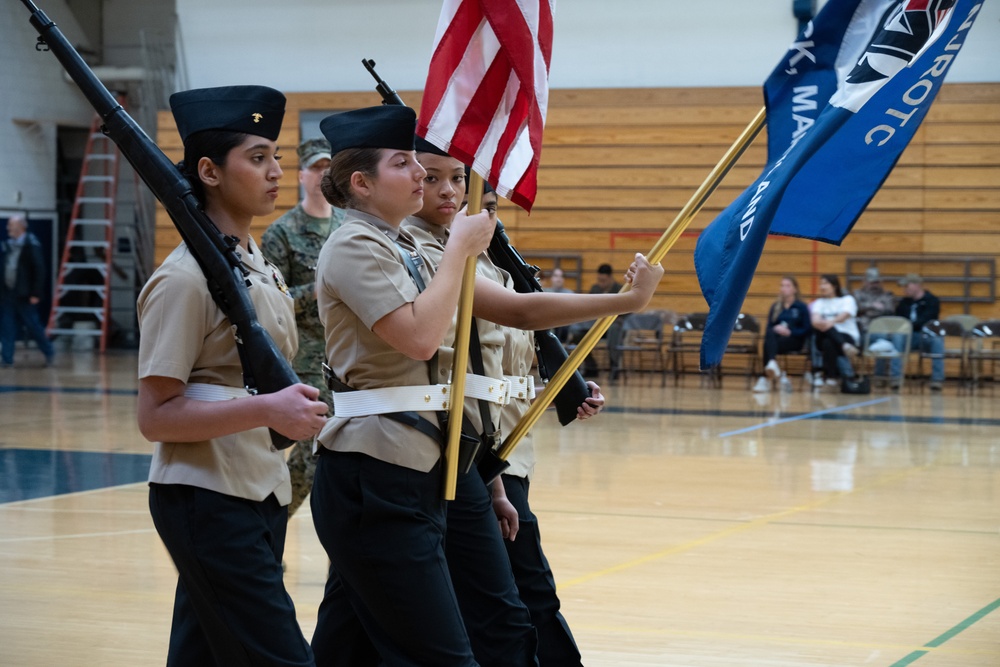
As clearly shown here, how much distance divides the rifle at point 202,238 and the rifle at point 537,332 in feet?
3.33

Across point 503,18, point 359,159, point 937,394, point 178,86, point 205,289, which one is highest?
point 178,86

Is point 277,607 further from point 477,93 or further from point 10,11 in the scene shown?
point 10,11

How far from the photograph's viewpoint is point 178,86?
18.8 m

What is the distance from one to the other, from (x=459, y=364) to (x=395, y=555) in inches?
16.3

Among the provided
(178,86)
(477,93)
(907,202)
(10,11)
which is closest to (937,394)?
(907,202)

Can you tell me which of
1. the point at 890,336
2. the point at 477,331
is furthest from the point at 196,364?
the point at 890,336

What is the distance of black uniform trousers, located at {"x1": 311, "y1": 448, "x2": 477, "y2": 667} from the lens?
2.50m

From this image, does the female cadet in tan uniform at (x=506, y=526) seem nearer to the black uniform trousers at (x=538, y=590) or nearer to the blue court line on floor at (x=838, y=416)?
the black uniform trousers at (x=538, y=590)

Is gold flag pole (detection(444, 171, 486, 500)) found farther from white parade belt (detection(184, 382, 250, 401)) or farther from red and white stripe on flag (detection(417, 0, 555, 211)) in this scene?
white parade belt (detection(184, 382, 250, 401))

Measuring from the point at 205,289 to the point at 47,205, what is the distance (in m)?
18.8

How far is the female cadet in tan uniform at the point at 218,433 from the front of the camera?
7.63 ft

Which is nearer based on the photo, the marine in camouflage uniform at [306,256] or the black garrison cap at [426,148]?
the black garrison cap at [426,148]

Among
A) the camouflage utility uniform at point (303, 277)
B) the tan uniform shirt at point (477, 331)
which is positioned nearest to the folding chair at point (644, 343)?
the camouflage utility uniform at point (303, 277)

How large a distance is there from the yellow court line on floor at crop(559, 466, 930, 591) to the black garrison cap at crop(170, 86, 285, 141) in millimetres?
2856
